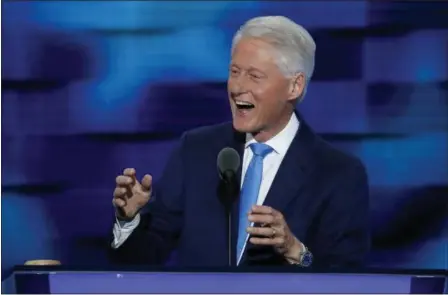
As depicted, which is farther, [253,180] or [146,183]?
[253,180]

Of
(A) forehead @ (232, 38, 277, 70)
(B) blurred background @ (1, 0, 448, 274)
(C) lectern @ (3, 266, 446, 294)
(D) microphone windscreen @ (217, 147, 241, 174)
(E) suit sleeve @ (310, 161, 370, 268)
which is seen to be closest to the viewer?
(C) lectern @ (3, 266, 446, 294)

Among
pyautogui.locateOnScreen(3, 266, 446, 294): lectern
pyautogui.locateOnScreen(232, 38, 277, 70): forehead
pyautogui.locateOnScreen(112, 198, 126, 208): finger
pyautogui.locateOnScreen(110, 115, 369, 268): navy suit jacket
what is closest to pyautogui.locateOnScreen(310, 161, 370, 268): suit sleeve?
pyautogui.locateOnScreen(110, 115, 369, 268): navy suit jacket

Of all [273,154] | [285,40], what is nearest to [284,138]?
[273,154]

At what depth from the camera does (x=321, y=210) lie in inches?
97.7

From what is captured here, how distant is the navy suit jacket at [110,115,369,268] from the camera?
241 centimetres

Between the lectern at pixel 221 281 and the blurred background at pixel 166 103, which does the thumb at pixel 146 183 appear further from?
the blurred background at pixel 166 103

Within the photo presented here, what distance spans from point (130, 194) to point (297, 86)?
671 millimetres

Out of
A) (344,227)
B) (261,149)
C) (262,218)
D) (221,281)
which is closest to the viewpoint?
(221,281)

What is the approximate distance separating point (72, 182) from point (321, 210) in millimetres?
930

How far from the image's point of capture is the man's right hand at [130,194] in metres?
2.03

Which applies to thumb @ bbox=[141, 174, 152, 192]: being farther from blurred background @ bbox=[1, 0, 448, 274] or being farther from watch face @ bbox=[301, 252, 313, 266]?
blurred background @ bbox=[1, 0, 448, 274]

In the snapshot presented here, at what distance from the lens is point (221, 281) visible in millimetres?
1570

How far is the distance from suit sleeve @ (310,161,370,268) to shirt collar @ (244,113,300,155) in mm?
167

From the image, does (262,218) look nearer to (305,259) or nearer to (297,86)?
(305,259)
